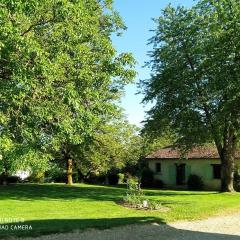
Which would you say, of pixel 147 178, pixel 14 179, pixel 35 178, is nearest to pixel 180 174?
pixel 147 178

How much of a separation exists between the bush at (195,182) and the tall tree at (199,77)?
9026mm

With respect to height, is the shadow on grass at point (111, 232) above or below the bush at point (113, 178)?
below

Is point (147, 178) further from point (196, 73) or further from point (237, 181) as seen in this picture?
point (196, 73)

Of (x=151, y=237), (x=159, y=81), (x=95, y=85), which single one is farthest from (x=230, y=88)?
(x=151, y=237)

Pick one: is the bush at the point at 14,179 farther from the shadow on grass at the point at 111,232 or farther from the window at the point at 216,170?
the shadow on grass at the point at 111,232

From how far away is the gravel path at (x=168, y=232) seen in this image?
46.1 feet

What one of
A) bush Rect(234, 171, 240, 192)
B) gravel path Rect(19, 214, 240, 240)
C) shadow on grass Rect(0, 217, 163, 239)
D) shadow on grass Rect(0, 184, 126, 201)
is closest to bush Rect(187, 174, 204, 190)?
bush Rect(234, 171, 240, 192)

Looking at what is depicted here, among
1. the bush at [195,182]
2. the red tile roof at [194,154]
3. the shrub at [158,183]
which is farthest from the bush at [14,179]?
the bush at [195,182]

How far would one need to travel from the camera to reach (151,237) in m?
14.3

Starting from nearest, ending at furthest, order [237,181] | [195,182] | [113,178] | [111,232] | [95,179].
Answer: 1. [111,232]
2. [237,181]
3. [195,182]
4. [113,178]
5. [95,179]

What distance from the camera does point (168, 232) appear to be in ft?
50.1

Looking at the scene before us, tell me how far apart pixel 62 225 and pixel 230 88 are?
17.1m

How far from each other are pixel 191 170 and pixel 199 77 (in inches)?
627

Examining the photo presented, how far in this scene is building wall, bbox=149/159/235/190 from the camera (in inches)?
1718
